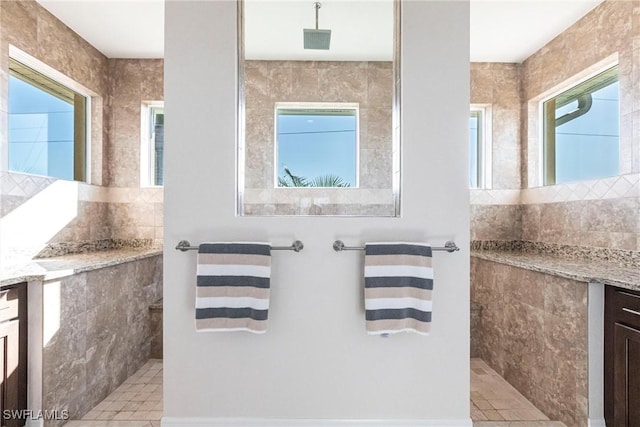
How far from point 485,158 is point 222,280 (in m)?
2.59

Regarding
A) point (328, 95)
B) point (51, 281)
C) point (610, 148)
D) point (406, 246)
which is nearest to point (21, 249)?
point (51, 281)

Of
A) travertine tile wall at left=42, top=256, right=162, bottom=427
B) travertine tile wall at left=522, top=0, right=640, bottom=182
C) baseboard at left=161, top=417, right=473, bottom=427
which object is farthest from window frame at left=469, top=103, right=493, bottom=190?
travertine tile wall at left=42, top=256, right=162, bottom=427

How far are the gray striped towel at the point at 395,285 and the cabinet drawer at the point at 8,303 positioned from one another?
62.3 inches

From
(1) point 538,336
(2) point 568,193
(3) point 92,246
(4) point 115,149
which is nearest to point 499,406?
(1) point 538,336

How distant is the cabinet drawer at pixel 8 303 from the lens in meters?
1.68

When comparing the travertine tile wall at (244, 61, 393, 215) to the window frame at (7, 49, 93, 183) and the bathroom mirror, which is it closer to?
the bathroom mirror

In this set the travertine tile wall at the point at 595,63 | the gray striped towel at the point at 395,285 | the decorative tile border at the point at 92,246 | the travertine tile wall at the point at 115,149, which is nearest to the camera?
the gray striped towel at the point at 395,285

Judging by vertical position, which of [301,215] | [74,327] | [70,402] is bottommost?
[70,402]

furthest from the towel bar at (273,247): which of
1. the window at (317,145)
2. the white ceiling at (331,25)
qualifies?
the white ceiling at (331,25)

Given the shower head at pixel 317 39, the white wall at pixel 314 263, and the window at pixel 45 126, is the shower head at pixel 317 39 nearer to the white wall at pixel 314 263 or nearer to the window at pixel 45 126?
the white wall at pixel 314 263

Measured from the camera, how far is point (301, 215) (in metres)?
1.86

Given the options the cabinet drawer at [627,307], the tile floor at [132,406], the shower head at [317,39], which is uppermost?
the shower head at [317,39]

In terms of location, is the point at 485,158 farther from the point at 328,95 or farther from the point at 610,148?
the point at 328,95

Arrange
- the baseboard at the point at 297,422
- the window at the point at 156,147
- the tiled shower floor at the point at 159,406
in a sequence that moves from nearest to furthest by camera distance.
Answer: the baseboard at the point at 297,422, the tiled shower floor at the point at 159,406, the window at the point at 156,147
